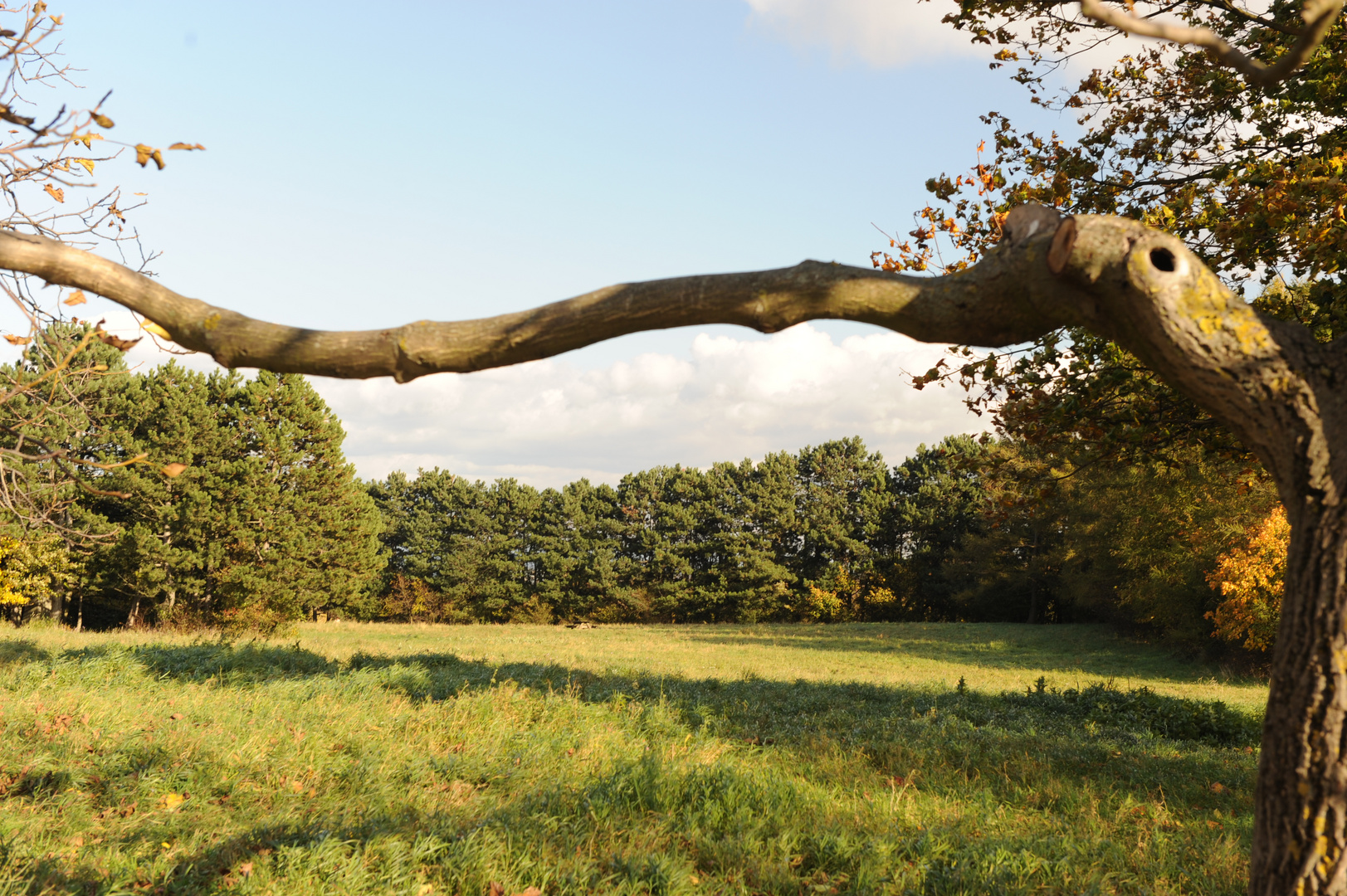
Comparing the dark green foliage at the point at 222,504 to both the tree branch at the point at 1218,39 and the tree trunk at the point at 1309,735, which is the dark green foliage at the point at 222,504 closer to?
the tree trunk at the point at 1309,735

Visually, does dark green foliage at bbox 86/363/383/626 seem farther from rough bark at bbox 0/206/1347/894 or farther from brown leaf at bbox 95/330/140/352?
rough bark at bbox 0/206/1347/894

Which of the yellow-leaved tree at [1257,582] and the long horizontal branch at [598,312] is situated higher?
the long horizontal branch at [598,312]

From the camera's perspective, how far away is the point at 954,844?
568 cm

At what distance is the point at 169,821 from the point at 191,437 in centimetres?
3565

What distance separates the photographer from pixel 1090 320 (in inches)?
129

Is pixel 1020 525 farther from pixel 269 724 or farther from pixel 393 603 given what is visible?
pixel 269 724

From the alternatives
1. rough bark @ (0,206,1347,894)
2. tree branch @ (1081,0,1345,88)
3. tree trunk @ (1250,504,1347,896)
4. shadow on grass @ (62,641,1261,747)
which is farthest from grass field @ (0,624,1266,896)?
tree branch @ (1081,0,1345,88)

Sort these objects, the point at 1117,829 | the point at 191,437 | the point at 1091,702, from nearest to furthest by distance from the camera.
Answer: the point at 1117,829 < the point at 1091,702 < the point at 191,437

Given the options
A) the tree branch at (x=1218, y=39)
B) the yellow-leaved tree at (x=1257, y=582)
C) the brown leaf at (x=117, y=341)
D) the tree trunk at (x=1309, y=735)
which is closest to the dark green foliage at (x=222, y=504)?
the brown leaf at (x=117, y=341)

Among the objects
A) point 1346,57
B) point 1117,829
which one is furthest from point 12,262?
point 1346,57

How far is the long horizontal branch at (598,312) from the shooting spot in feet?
10.0

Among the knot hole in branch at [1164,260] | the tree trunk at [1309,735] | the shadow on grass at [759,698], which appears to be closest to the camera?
the tree trunk at [1309,735]

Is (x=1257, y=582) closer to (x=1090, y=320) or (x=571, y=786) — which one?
(x=571, y=786)

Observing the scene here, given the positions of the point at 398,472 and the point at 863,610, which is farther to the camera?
the point at 398,472
